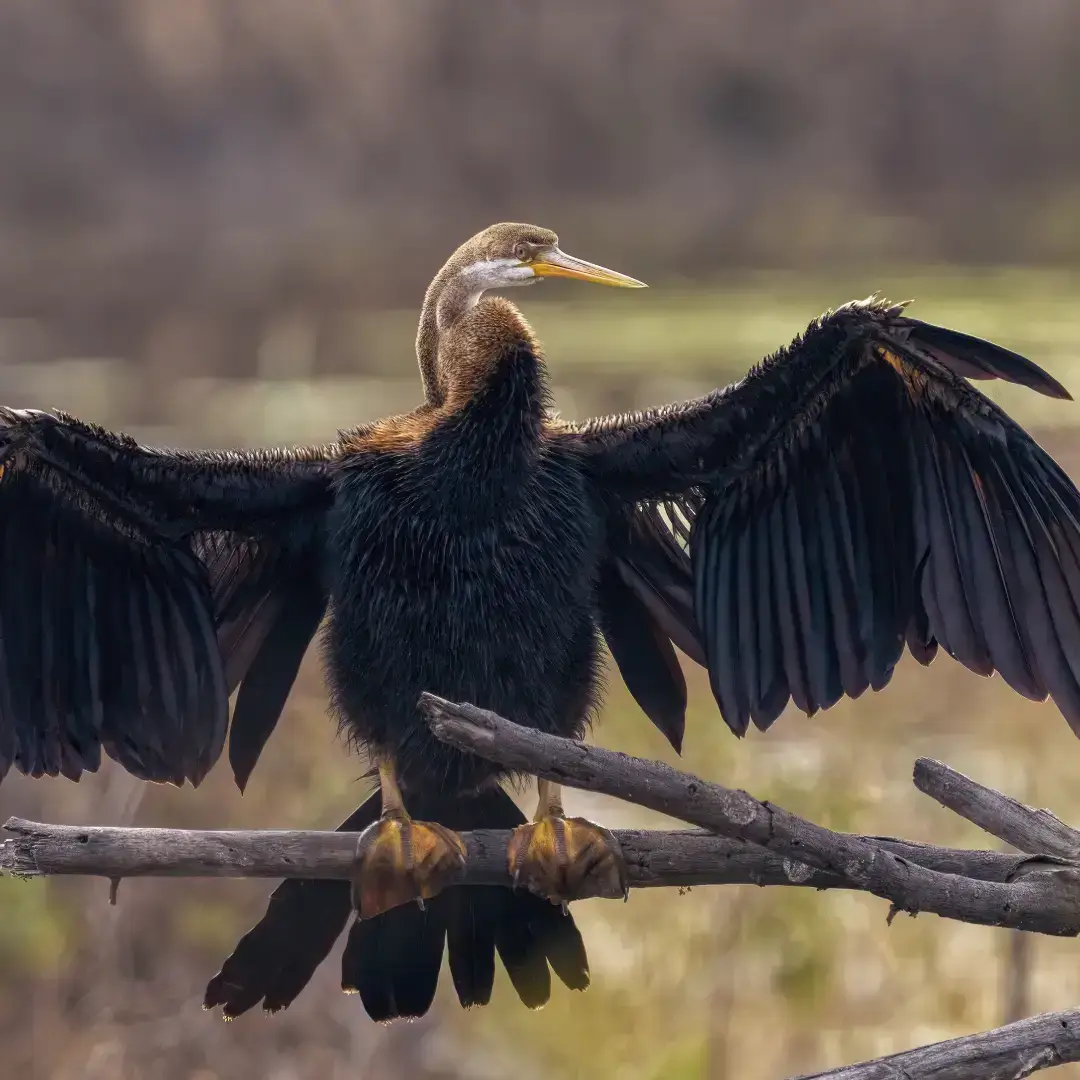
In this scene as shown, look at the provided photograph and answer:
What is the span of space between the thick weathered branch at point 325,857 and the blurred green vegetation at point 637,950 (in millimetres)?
2636

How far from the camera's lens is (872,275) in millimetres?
9648

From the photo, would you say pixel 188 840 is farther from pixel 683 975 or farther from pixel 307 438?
pixel 307 438

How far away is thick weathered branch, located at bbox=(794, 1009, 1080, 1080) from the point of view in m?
1.98

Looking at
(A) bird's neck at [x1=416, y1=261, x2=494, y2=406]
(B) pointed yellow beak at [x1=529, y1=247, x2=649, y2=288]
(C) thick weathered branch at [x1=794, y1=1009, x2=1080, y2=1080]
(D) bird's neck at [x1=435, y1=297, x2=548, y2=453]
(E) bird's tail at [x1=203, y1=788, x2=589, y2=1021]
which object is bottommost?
(C) thick weathered branch at [x1=794, y1=1009, x2=1080, y2=1080]

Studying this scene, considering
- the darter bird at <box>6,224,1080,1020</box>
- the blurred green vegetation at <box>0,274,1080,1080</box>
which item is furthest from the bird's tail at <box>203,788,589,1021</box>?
the blurred green vegetation at <box>0,274,1080,1080</box>

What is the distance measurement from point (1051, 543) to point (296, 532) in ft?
3.78

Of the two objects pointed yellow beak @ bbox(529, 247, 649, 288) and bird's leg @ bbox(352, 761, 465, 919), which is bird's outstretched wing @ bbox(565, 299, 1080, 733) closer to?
pointed yellow beak @ bbox(529, 247, 649, 288)

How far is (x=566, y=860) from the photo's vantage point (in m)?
2.41

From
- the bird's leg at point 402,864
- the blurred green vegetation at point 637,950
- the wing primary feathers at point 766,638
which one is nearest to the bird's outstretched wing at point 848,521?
the wing primary feathers at point 766,638

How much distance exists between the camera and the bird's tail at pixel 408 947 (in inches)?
102

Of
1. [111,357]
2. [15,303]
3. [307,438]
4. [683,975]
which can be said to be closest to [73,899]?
A: [683,975]

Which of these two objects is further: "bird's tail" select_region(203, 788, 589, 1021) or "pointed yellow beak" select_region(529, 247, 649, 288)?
"pointed yellow beak" select_region(529, 247, 649, 288)

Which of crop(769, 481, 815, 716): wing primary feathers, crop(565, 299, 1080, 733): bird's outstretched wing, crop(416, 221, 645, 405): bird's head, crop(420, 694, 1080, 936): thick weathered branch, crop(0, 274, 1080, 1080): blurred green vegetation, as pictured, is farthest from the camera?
crop(0, 274, 1080, 1080): blurred green vegetation

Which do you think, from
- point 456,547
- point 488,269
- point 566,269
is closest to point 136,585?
point 456,547
